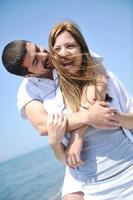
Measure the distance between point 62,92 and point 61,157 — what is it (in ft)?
0.63

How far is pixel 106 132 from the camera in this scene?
107cm

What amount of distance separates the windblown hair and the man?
0.11 ft

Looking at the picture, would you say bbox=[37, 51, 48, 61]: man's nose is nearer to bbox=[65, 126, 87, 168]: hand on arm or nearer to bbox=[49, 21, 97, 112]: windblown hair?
bbox=[49, 21, 97, 112]: windblown hair

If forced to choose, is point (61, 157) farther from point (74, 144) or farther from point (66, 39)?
point (66, 39)

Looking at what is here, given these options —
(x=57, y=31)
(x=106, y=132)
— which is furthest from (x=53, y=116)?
(x=57, y=31)

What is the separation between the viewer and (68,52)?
1109mm

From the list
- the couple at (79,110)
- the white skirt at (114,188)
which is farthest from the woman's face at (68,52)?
the white skirt at (114,188)

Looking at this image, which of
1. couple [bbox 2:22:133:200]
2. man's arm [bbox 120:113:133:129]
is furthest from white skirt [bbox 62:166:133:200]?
man's arm [bbox 120:113:133:129]

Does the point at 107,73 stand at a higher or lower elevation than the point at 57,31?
lower

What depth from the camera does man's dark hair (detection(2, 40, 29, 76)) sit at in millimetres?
1137

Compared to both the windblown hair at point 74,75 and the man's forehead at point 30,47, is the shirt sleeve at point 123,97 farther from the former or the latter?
the man's forehead at point 30,47

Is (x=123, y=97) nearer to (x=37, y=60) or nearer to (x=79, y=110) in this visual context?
(x=79, y=110)

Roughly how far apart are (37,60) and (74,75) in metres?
0.13

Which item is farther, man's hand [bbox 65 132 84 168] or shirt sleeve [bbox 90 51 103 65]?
shirt sleeve [bbox 90 51 103 65]
